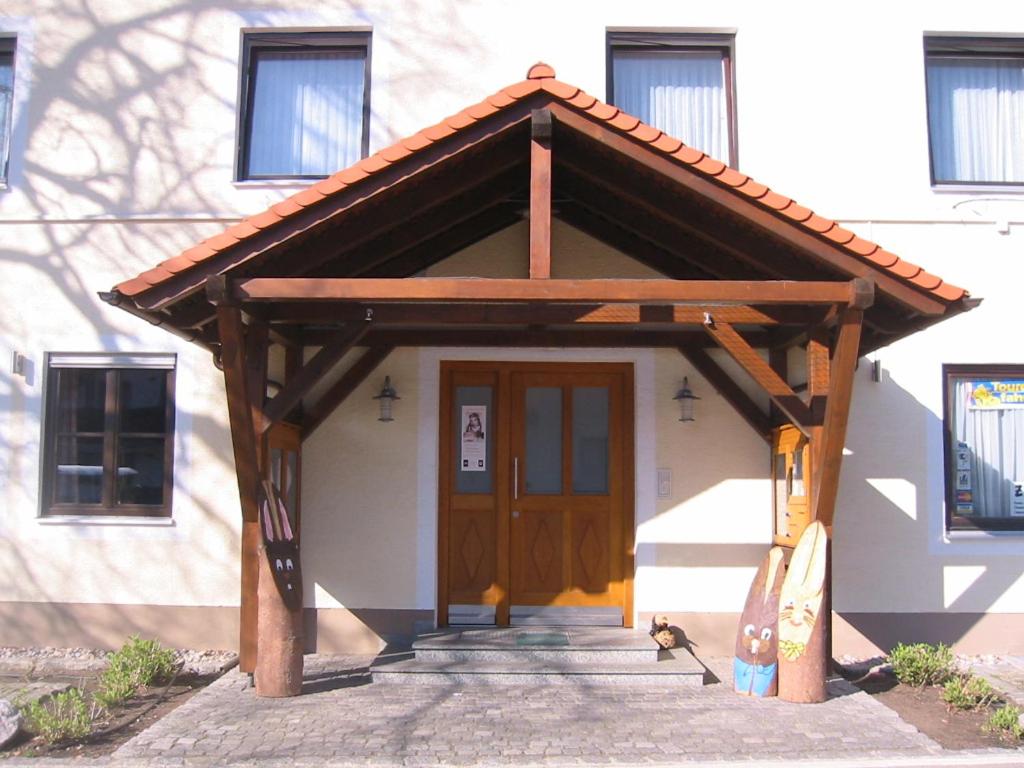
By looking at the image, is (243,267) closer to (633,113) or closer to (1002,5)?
(633,113)

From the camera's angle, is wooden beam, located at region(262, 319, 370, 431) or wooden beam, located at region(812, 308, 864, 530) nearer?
wooden beam, located at region(812, 308, 864, 530)

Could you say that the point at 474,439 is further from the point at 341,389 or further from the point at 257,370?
the point at 257,370

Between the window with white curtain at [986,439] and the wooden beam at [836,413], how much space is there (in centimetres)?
237

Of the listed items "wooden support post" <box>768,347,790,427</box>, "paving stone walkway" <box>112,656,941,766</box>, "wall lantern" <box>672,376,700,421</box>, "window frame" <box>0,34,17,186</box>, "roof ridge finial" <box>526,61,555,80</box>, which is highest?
"window frame" <box>0,34,17,186</box>

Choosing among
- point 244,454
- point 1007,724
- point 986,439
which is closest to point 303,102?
point 244,454

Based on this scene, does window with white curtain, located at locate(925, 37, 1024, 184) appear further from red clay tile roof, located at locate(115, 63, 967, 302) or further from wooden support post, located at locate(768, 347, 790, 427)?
red clay tile roof, located at locate(115, 63, 967, 302)

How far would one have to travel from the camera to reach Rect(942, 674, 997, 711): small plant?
6.62 m

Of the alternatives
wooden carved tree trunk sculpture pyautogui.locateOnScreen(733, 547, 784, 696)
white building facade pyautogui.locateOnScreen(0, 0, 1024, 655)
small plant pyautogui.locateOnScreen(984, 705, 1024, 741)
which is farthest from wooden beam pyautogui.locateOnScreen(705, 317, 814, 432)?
small plant pyautogui.locateOnScreen(984, 705, 1024, 741)

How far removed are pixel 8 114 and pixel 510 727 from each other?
22.8ft

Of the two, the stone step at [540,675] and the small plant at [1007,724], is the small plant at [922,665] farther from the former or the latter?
the stone step at [540,675]

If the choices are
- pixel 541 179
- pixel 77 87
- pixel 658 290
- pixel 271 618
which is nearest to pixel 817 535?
pixel 658 290

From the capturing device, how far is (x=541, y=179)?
6270mm

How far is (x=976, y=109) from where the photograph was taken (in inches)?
352

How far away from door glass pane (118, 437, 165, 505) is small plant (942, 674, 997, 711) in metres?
6.26
